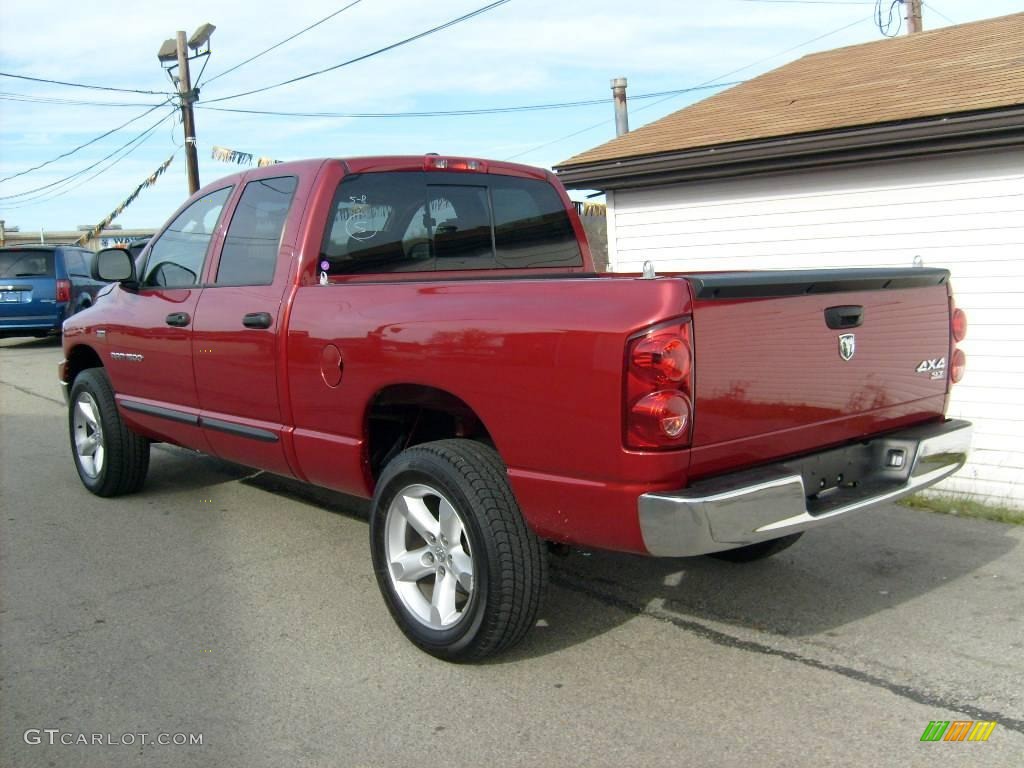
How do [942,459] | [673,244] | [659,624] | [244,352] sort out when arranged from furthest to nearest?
[673,244] → [244,352] → [659,624] → [942,459]

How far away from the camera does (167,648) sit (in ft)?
13.1

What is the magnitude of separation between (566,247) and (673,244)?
3215 millimetres

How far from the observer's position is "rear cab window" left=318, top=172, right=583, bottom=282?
4.67 metres

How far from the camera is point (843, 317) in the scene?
3.51 metres

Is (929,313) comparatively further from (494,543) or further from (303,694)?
(303,694)

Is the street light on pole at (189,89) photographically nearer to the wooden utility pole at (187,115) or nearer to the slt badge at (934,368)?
the wooden utility pole at (187,115)

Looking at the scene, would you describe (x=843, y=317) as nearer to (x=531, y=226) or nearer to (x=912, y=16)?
(x=531, y=226)

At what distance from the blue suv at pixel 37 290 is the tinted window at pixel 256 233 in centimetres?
1270

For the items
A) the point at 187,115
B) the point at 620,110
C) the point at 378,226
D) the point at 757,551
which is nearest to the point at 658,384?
the point at 757,551

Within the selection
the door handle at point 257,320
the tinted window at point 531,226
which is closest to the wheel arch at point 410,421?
the door handle at point 257,320

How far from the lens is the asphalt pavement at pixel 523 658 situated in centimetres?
320

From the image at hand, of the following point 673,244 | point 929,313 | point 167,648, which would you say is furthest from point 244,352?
point 673,244

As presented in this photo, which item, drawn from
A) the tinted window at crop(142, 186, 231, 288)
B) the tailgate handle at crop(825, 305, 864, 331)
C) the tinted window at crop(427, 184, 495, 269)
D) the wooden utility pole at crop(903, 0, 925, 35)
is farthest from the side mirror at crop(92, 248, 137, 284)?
the wooden utility pole at crop(903, 0, 925, 35)

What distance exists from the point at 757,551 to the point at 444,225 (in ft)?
7.42
